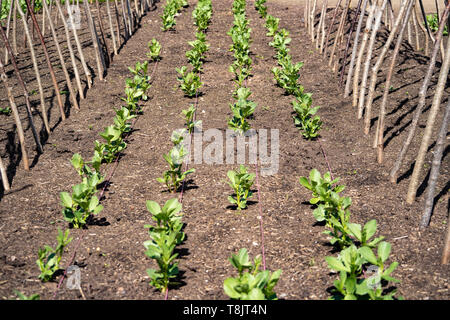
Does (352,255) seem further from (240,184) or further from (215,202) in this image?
(215,202)

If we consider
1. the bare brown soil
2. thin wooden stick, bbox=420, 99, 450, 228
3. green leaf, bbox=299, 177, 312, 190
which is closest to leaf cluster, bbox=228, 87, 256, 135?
the bare brown soil

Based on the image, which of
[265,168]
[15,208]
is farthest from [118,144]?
[265,168]

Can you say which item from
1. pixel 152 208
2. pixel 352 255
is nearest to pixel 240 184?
pixel 152 208

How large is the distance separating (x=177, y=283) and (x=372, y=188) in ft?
7.53

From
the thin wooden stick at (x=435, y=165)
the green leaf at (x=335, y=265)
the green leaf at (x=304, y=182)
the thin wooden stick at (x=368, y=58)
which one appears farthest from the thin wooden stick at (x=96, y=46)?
the green leaf at (x=335, y=265)

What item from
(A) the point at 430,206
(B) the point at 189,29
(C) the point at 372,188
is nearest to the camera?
(A) the point at 430,206

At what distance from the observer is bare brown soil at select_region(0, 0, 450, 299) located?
345 cm

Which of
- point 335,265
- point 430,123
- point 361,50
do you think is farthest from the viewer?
point 361,50

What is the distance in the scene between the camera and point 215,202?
4.53 meters

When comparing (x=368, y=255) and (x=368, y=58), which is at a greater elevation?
(x=368, y=58)

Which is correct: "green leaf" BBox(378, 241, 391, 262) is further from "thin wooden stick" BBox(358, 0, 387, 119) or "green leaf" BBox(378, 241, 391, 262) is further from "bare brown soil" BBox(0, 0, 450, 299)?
"thin wooden stick" BBox(358, 0, 387, 119)

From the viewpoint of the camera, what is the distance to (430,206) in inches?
151
